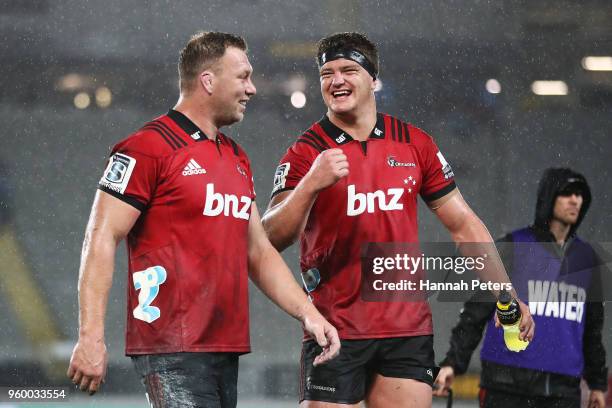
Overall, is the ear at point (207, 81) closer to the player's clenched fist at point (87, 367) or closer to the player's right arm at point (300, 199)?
the player's right arm at point (300, 199)

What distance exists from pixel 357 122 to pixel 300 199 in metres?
0.51

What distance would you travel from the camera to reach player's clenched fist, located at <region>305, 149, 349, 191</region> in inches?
118

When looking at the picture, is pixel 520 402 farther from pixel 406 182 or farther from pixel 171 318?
pixel 171 318

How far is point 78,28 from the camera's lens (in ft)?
30.6

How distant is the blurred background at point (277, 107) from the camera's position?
8.94m

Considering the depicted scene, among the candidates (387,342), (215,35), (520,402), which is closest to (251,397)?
(520,402)

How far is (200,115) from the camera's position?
9.65 feet

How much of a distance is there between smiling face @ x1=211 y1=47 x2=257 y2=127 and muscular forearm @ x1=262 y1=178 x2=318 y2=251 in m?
0.32

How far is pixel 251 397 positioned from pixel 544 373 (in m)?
4.53

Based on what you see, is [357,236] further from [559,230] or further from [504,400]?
[559,230]

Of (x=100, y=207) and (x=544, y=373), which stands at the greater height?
(x=100, y=207)

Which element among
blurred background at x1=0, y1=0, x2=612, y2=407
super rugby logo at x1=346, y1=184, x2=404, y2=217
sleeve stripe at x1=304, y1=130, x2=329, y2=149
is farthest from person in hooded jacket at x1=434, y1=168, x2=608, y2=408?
blurred background at x1=0, y1=0, x2=612, y2=407

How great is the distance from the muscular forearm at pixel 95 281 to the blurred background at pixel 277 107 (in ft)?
20.4

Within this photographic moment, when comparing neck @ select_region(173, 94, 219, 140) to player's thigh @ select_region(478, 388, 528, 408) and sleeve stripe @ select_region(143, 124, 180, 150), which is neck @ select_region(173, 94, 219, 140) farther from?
player's thigh @ select_region(478, 388, 528, 408)
